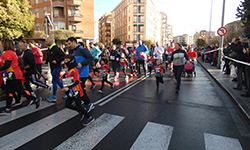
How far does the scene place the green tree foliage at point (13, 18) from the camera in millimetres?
16156

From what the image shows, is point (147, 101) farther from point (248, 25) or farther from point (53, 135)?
point (248, 25)

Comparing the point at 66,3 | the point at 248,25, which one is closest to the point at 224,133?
the point at 248,25

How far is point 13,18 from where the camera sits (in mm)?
17203

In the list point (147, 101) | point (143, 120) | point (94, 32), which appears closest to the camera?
point (143, 120)

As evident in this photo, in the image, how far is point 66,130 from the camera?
3.81m

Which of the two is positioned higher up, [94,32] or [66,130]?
[94,32]

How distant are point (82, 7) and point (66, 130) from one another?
133 feet

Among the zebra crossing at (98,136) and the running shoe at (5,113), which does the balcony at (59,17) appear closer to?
the running shoe at (5,113)

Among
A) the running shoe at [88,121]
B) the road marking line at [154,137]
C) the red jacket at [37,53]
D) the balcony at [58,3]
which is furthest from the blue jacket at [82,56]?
the balcony at [58,3]

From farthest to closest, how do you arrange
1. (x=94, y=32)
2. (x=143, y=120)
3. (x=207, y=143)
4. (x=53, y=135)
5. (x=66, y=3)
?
(x=94, y=32)
(x=66, y=3)
(x=143, y=120)
(x=53, y=135)
(x=207, y=143)

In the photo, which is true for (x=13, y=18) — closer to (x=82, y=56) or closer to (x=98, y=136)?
(x=82, y=56)

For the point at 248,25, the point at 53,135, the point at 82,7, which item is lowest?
the point at 53,135

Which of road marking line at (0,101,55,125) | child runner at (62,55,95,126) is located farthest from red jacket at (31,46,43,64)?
child runner at (62,55,95,126)

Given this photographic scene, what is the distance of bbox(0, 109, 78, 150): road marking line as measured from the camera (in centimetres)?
327
